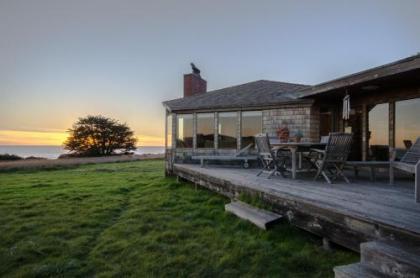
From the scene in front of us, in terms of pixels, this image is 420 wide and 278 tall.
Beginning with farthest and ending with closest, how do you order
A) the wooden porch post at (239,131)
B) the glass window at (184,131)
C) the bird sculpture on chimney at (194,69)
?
1. the bird sculpture on chimney at (194,69)
2. the glass window at (184,131)
3. the wooden porch post at (239,131)

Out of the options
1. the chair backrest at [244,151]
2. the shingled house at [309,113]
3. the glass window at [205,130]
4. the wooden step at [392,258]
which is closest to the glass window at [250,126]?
the shingled house at [309,113]

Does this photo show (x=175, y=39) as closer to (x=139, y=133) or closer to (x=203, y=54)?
(x=203, y=54)

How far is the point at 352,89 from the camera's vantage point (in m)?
7.26

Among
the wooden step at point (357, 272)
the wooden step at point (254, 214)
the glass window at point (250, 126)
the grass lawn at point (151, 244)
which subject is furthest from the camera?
the glass window at point (250, 126)

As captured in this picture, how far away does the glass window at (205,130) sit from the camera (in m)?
10.3

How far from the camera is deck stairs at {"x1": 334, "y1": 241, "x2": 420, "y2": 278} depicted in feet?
6.71

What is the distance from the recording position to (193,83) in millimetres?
13570

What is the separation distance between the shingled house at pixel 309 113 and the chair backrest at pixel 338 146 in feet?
5.06

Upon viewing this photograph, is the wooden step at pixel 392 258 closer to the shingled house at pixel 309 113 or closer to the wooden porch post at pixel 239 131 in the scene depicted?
the shingled house at pixel 309 113

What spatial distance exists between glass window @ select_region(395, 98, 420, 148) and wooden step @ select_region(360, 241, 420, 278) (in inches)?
202

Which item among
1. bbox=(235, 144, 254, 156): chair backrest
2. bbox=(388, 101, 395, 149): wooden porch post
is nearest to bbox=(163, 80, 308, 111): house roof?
bbox=(235, 144, 254, 156): chair backrest

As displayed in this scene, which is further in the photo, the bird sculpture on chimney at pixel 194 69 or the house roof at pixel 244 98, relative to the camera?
the bird sculpture on chimney at pixel 194 69

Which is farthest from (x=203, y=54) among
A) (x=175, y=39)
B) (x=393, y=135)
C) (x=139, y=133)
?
(x=139, y=133)

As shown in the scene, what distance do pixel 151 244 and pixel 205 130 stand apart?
681 centimetres
